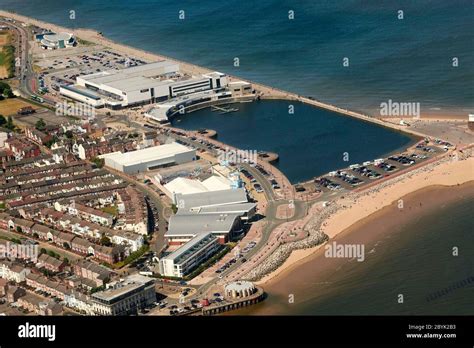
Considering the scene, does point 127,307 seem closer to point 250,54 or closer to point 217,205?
point 217,205

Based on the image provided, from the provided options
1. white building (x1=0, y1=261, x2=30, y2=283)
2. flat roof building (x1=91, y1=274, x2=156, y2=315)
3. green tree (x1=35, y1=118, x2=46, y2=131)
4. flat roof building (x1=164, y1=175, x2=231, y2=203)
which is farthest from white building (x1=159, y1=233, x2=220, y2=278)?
green tree (x1=35, y1=118, x2=46, y2=131)

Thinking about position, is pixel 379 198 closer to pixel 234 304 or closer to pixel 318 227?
pixel 318 227

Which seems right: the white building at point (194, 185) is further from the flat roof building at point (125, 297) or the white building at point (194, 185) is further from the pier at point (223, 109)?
the pier at point (223, 109)

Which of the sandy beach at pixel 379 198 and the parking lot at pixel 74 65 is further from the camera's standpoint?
the parking lot at pixel 74 65

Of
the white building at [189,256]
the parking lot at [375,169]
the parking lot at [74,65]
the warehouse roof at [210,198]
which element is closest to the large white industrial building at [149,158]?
the warehouse roof at [210,198]

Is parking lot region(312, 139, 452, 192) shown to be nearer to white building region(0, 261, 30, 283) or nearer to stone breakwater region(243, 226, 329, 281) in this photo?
stone breakwater region(243, 226, 329, 281)

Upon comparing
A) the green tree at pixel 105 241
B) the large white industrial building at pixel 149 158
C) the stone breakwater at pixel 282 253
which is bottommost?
the stone breakwater at pixel 282 253

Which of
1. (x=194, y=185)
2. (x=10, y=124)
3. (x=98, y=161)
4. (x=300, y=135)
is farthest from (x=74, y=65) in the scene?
(x=194, y=185)
